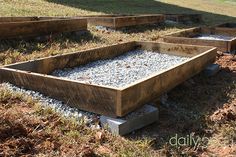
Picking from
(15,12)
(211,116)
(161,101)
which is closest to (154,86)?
(161,101)

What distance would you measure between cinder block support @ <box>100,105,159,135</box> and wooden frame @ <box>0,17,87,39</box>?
4.20 m

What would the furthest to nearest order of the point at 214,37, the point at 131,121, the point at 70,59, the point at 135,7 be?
the point at 135,7 < the point at 214,37 < the point at 70,59 < the point at 131,121

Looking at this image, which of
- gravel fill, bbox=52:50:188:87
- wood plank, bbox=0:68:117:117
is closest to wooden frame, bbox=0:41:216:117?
wood plank, bbox=0:68:117:117

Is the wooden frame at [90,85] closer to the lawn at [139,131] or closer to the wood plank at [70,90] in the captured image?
the wood plank at [70,90]

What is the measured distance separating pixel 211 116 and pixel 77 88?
2.05 metres

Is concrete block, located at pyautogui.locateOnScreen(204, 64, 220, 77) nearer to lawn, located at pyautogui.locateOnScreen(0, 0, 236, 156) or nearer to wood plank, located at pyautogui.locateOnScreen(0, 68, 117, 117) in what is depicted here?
lawn, located at pyautogui.locateOnScreen(0, 0, 236, 156)

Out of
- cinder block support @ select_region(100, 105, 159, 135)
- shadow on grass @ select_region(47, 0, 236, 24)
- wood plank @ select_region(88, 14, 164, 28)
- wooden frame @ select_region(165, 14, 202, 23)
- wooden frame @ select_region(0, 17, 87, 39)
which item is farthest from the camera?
shadow on grass @ select_region(47, 0, 236, 24)

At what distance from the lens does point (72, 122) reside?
5012 millimetres

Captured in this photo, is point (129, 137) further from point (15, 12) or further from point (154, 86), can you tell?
point (15, 12)

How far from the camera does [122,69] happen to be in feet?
24.2

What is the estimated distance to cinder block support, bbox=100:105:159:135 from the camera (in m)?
4.96

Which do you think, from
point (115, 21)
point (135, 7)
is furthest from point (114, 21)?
point (135, 7)

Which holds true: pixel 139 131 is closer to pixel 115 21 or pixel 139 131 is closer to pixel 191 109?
pixel 191 109

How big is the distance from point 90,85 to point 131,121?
27.7 inches
